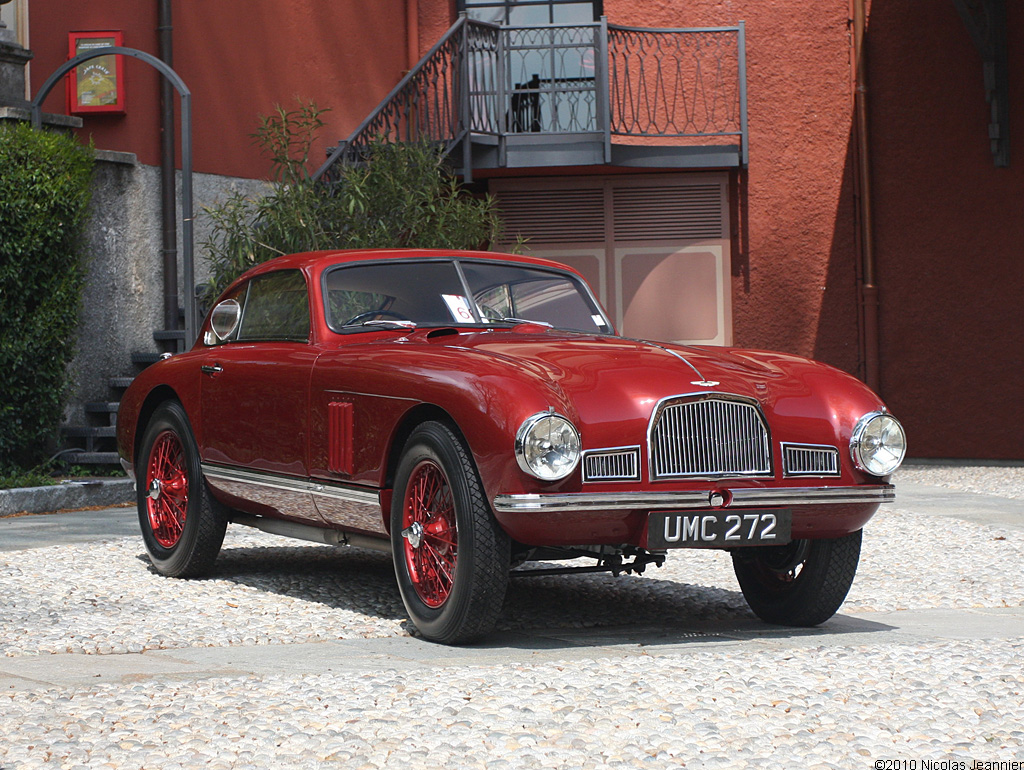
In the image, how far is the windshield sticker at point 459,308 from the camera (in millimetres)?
6184

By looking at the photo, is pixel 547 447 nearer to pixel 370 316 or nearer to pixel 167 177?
pixel 370 316

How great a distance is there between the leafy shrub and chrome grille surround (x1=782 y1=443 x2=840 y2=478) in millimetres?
7265

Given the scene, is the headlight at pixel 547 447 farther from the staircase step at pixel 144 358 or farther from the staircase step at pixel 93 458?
the staircase step at pixel 144 358

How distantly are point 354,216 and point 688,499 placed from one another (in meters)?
7.97

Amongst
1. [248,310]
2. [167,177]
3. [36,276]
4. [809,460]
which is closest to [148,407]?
[248,310]

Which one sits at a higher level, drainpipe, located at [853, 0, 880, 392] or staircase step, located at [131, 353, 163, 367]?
drainpipe, located at [853, 0, 880, 392]

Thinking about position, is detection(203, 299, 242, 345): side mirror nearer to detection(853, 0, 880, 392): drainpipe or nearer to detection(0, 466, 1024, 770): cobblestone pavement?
detection(0, 466, 1024, 770): cobblestone pavement

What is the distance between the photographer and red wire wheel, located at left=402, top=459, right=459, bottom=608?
16.8ft

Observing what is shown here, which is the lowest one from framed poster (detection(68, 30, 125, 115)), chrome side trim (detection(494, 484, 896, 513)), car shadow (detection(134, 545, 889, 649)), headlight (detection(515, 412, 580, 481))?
car shadow (detection(134, 545, 889, 649))

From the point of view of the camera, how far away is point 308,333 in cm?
627

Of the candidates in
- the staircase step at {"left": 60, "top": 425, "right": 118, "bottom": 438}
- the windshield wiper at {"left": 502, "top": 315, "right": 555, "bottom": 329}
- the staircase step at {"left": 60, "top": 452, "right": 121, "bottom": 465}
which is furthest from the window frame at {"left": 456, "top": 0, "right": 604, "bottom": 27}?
the windshield wiper at {"left": 502, "top": 315, "right": 555, "bottom": 329}

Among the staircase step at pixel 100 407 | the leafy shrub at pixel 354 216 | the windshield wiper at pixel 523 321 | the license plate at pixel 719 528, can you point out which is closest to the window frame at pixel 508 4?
the leafy shrub at pixel 354 216

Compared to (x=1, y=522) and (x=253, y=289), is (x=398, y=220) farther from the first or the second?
(x=253, y=289)

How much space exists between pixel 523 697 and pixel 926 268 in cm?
1305
